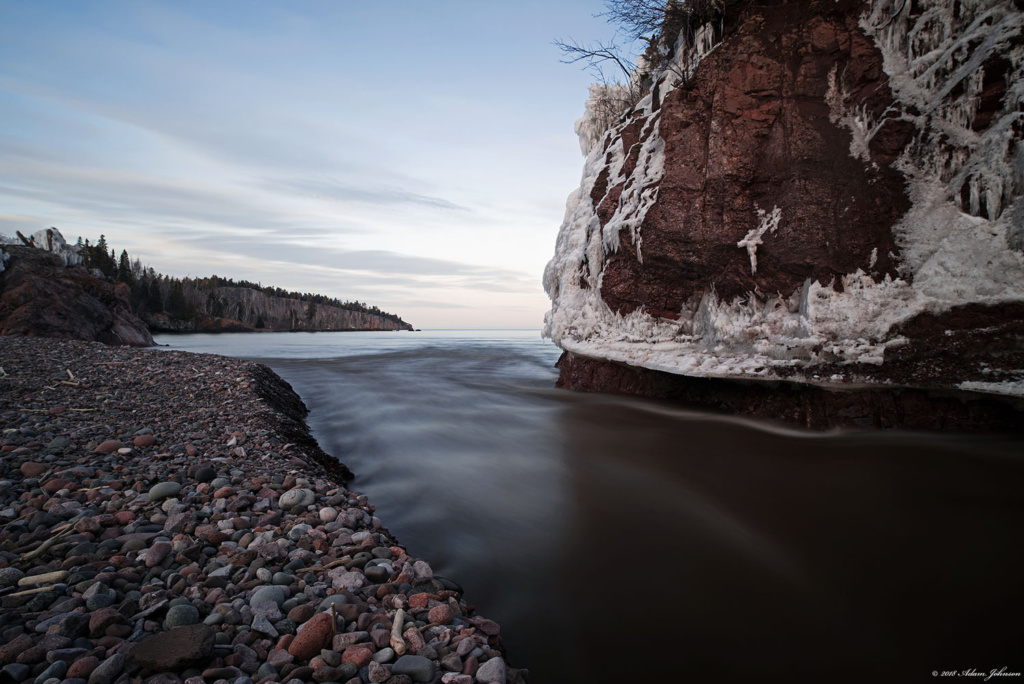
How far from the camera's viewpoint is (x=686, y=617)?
8.24 ft

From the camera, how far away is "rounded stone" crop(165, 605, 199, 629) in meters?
1.86

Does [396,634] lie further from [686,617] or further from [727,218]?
[727,218]

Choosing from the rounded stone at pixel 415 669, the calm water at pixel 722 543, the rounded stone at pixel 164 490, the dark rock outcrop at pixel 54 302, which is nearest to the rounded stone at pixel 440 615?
the rounded stone at pixel 415 669

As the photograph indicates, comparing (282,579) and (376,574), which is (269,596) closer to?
(282,579)

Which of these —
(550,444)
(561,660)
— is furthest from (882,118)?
(561,660)

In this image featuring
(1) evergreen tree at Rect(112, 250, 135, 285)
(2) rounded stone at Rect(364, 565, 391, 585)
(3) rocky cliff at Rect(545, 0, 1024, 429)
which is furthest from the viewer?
(1) evergreen tree at Rect(112, 250, 135, 285)

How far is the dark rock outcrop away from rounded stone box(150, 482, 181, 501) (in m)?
18.7

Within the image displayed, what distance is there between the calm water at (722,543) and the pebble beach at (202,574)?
629mm

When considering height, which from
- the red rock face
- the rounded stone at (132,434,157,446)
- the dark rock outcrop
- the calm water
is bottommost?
the calm water

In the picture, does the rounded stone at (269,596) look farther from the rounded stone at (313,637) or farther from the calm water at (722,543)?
the calm water at (722,543)

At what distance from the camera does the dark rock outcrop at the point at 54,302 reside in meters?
16.1

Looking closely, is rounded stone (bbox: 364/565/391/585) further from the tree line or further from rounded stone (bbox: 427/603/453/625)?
the tree line

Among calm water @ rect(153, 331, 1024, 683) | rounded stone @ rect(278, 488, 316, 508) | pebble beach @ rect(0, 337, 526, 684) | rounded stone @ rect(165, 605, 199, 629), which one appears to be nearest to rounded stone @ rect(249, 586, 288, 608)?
pebble beach @ rect(0, 337, 526, 684)

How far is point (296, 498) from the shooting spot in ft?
10.3
